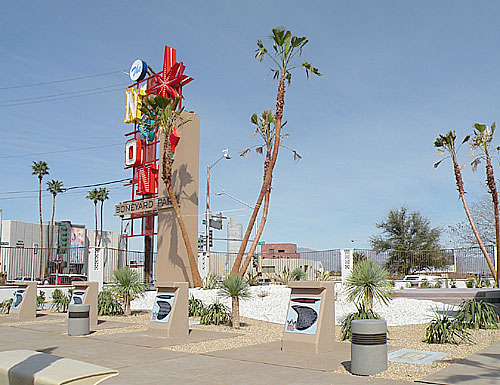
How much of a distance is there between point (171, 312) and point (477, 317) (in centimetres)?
783

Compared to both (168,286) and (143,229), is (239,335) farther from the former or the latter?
(143,229)

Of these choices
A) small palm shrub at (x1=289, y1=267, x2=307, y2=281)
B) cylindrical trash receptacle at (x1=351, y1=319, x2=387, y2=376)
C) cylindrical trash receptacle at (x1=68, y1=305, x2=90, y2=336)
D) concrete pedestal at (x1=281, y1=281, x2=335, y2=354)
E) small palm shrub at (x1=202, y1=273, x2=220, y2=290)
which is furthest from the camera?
small palm shrub at (x1=289, y1=267, x2=307, y2=281)

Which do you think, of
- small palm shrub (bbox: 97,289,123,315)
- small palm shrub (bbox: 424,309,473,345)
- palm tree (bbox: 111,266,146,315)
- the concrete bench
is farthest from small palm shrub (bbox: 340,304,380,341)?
small palm shrub (bbox: 97,289,123,315)

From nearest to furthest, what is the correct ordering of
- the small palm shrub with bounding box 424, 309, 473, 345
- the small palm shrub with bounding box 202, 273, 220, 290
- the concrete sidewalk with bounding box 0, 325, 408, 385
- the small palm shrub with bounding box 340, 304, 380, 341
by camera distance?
1. the concrete sidewalk with bounding box 0, 325, 408, 385
2. the small palm shrub with bounding box 424, 309, 473, 345
3. the small palm shrub with bounding box 340, 304, 380, 341
4. the small palm shrub with bounding box 202, 273, 220, 290

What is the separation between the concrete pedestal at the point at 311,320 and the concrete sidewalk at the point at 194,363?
0.95ft

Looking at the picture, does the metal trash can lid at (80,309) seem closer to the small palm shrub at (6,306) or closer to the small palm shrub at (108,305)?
the small palm shrub at (108,305)

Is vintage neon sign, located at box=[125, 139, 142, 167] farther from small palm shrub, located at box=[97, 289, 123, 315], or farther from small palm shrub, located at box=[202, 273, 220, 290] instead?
small palm shrub, located at box=[97, 289, 123, 315]

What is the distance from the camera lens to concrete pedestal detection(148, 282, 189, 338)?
1370 cm

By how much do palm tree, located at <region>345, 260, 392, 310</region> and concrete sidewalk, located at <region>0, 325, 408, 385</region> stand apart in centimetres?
168

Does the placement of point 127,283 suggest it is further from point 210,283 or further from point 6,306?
point 6,306

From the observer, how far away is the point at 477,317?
1337cm

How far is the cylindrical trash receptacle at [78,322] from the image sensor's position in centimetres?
1471

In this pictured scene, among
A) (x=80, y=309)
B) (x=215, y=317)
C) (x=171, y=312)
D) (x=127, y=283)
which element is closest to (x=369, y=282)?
(x=171, y=312)

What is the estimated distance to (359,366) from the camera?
8844mm
